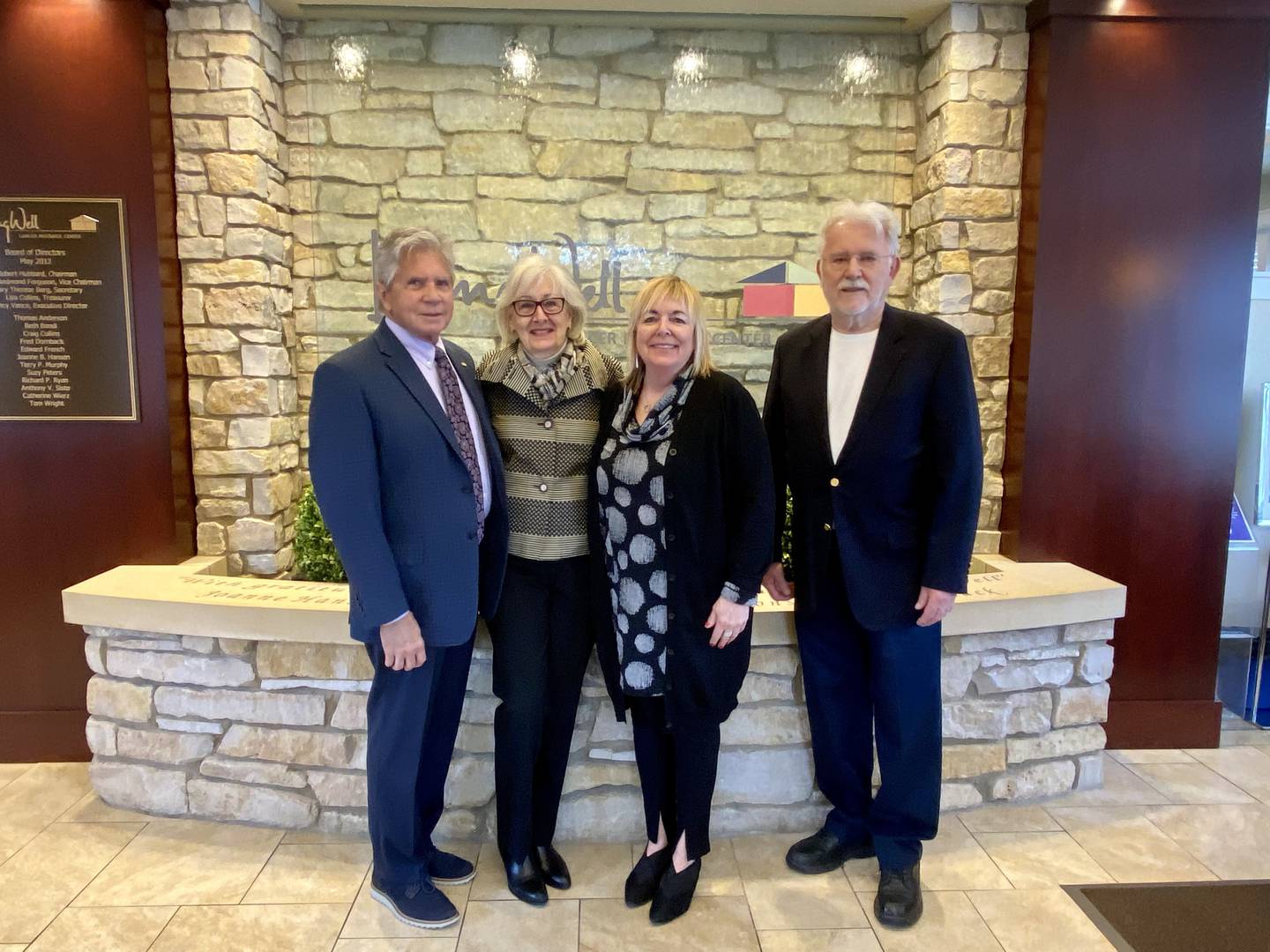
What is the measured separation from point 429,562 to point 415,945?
97 cm

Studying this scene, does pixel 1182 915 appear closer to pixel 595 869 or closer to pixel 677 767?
pixel 677 767

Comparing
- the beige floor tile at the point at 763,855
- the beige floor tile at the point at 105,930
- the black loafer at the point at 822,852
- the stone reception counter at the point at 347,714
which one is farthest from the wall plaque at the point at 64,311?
the black loafer at the point at 822,852

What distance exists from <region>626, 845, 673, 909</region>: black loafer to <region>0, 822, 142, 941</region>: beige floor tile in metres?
1.49

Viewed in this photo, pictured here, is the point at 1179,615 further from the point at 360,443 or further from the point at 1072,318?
the point at 360,443

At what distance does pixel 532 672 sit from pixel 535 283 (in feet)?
3.15

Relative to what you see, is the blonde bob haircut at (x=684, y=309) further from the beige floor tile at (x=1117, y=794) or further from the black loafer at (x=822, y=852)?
the beige floor tile at (x=1117, y=794)

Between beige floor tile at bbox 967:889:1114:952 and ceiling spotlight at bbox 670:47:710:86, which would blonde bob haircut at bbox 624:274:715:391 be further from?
ceiling spotlight at bbox 670:47:710:86

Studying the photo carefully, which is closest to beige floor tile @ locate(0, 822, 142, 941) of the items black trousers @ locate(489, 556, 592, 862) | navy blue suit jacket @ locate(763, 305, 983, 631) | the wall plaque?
black trousers @ locate(489, 556, 592, 862)

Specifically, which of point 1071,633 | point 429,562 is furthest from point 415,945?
point 1071,633

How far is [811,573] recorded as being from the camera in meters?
2.11

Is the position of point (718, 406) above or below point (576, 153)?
below

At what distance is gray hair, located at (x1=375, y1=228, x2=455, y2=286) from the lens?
1849 mm

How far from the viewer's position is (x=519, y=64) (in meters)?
3.25

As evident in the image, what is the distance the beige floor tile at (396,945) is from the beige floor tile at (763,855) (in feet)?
2.69
